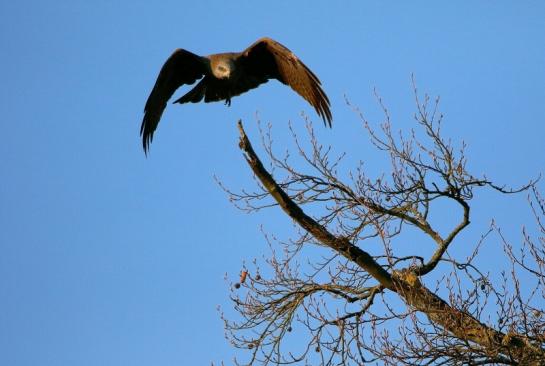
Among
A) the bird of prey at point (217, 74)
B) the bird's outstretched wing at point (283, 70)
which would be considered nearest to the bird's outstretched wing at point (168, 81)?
the bird of prey at point (217, 74)

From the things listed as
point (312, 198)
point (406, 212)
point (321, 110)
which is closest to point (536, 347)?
point (406, 212)

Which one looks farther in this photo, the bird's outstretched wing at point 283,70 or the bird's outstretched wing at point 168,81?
the bird's outstretched wing at point 168,81

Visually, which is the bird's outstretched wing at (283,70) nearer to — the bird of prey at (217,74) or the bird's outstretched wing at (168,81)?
the bird of prey at (217,74)

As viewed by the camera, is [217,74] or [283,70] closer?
[283,70]

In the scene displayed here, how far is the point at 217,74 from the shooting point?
10094 millimetres

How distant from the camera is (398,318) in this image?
6980 mm

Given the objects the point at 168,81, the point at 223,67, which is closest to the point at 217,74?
the point at 223,67

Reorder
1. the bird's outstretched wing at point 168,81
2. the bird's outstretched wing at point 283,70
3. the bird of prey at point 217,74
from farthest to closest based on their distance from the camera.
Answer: the bird's outstretched wing at point 168,81, the bird of prey at point 217,74, the bird's outstretched wing at point 283,70

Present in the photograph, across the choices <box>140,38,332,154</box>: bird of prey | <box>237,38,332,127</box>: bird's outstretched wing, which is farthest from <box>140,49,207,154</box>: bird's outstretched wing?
<box>237,38,332,127</box>: bird's outstretched wing

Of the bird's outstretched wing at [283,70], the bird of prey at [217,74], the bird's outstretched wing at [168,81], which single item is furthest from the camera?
the bird's outstretched wing at [168,81]

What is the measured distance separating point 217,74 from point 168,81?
2.09 feet

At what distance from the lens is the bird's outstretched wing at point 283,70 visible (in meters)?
9.41

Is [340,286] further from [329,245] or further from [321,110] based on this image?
[321,110]

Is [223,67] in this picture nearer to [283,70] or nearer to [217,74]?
[217,74]
